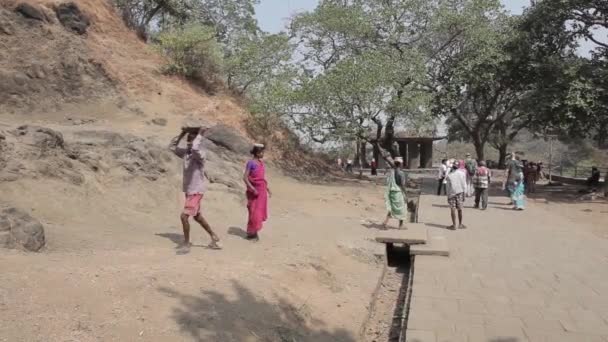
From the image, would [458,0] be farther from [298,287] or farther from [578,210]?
[298,287]

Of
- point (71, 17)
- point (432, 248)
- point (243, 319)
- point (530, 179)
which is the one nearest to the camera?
point (243, 319)

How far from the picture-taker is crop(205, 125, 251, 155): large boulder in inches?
652

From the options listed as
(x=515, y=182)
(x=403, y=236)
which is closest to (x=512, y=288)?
(x=403, y=236)

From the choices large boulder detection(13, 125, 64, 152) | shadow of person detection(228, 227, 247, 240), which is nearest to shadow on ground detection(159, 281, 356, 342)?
shadow of person detection(228, 227, 247, 240)

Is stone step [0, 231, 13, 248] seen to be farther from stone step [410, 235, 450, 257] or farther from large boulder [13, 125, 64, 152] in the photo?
stone step [410, 235, 450, 257]

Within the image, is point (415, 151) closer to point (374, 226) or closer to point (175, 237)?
point (374, 226)

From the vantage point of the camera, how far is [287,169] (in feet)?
66.1

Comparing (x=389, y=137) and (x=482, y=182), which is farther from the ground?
(x=389, y=137)

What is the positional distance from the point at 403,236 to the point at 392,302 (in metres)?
Result: 2.00

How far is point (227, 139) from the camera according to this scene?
1678 centimetres

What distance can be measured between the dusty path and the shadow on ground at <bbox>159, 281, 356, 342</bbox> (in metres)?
0.01

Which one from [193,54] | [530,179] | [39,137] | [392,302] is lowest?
[392,302]

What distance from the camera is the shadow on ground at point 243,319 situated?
4262 mm

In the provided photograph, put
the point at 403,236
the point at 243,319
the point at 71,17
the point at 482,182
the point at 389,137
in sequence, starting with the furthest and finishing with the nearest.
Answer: the point at 389,137, the point at 71,17, the point at 482,182, the point at 403,236, the point at 243,319
